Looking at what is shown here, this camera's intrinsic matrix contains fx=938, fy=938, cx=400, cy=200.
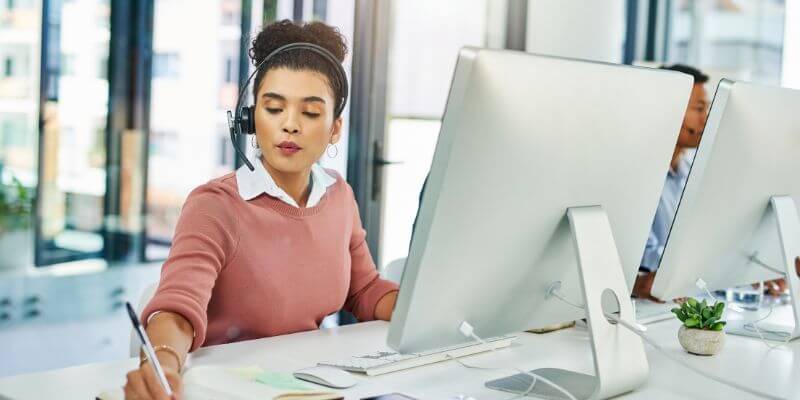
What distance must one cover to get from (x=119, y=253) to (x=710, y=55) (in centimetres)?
376

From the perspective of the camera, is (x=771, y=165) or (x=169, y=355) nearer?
(x=169, y=355)

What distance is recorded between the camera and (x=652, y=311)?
2.21 meters

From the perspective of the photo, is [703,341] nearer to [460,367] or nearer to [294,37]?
[460,367]

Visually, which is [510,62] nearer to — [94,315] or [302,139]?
[302,139]

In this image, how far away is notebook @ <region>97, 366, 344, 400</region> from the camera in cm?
132

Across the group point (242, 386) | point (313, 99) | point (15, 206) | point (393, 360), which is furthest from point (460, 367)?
point (15, 206)

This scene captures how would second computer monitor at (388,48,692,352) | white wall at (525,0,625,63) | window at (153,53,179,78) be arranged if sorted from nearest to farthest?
second computer monitor at (388,48,692,352) → window at (153,53,179,78) → white wall at (525,0,625,63)

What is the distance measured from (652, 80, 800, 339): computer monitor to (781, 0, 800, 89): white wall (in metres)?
3.70

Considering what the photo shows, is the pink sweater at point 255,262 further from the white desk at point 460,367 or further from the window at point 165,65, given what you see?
the window at point 165,65

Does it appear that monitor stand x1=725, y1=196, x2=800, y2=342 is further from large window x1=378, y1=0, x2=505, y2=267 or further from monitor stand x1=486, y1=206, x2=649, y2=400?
large window x1=378, y1=0, x2=505, y2=267

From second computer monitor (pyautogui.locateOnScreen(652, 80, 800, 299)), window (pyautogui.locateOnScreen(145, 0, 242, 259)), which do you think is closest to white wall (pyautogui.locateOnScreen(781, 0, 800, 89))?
window (pyautogui.locateOnScreen(145, 0, 242, 259))

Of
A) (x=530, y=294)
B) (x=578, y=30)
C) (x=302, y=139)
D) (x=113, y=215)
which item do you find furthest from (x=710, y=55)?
(x=530, y=294)

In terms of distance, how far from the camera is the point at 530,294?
141 centimetres

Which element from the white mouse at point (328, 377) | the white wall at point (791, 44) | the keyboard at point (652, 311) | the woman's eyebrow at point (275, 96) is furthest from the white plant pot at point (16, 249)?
the white wall at point (791, 44)
